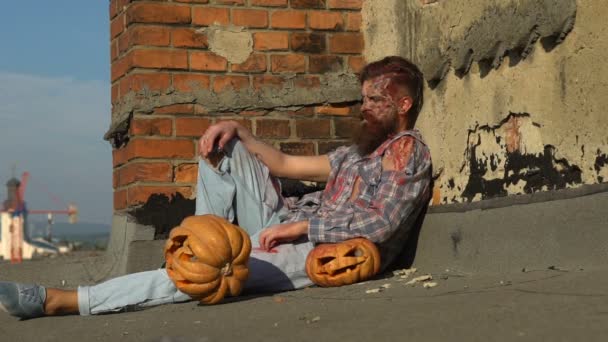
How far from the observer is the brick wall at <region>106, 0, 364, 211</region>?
554 cm

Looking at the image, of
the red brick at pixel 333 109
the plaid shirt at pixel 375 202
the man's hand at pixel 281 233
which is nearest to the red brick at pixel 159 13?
the red brick at pixel 333 109

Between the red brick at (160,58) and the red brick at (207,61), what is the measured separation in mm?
47

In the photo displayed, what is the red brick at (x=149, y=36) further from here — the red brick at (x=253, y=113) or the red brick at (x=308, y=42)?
the red brick at (x=308, y=42)

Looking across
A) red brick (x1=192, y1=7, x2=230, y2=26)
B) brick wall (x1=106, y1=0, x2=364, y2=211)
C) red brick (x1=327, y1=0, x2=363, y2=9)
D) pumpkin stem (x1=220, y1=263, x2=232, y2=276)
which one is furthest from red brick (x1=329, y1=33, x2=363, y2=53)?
pumpkin stem (x1=220, y1=263, x2=232, y2=276)

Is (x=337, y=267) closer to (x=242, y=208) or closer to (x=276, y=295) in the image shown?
(x=276, y=295)

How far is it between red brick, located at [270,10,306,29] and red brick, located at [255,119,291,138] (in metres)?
0.59

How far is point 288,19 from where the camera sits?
5.80 m

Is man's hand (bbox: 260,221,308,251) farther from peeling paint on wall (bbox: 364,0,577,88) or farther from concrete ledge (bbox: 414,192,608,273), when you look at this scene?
peeling paint on wall (bbox: 364,0,577,88)

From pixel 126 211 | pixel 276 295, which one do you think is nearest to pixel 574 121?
pixel 276 295

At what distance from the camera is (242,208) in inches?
193

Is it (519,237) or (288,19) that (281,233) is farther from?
(288,19)

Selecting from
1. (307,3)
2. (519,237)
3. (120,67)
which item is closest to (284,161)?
(307,3)

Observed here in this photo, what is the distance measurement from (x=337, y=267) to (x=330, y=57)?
189 cm

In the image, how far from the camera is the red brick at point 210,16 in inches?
221
